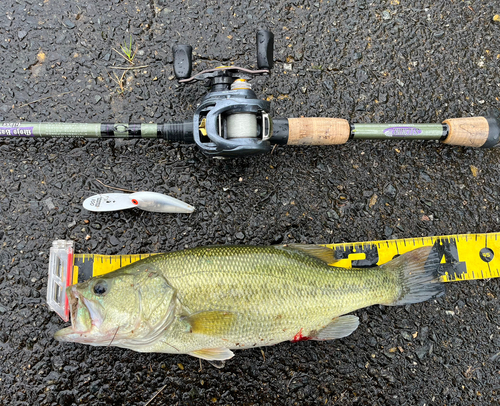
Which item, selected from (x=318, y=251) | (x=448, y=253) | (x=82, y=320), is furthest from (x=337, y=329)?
(x=82, y=320)

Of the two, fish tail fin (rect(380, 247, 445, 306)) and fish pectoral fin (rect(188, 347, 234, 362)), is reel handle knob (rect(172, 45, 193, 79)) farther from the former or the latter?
fish tail fin (rect(380, 247, 445, 306))

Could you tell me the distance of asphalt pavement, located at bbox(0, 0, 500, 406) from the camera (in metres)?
2.86

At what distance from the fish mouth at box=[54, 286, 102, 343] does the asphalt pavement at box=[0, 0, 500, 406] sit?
625mm

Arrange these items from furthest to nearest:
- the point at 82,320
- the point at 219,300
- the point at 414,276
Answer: the point at 414,276 → the point at 219,300 → the point at 82,320

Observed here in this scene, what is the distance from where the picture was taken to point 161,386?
284 centimetres

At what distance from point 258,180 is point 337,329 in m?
1.32

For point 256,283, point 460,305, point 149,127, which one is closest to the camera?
point 256,283

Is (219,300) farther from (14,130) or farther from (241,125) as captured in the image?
(14,130)

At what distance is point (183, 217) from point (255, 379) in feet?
4.73

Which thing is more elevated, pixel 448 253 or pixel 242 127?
pixel 242 127

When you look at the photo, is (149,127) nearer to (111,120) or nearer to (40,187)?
(111,120)

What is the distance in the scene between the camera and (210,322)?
239 cm

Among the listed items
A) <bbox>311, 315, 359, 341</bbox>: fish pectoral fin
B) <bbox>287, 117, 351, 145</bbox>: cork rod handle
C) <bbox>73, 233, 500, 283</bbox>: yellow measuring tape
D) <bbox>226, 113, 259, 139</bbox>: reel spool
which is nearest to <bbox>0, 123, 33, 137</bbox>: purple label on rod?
<bbox>226, 113, 259, 139</bbox>: reel spool

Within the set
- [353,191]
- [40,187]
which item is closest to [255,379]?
[353,191]
